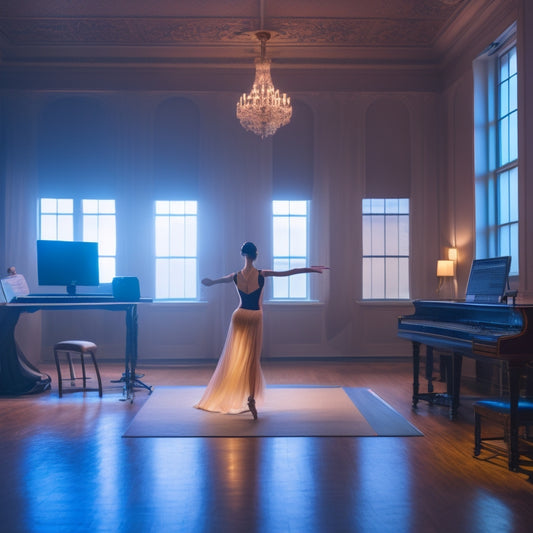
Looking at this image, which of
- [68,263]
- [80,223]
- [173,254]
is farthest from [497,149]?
[80,223]

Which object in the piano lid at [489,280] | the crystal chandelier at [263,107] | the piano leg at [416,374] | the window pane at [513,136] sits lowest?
the piano leg at [416,374]

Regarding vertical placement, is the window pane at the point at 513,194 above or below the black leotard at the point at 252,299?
above

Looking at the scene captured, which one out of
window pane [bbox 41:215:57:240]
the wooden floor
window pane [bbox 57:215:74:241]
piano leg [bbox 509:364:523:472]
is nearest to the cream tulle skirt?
the wooden floor

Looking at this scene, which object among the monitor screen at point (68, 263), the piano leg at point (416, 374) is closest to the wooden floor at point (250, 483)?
the piano leg at point (416, 374)

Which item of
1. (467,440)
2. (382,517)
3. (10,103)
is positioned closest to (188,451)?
(382,517)

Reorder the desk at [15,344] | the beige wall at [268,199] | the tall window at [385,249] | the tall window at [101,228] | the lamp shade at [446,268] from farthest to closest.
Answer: the tall window at [385,249] < the tall window at [101,228] < the beige wall at [268,199] < the lamp shade at [446,268] < the desk at [15,344]

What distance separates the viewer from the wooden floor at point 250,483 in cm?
302

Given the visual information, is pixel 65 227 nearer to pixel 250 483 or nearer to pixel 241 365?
pixel 241 365

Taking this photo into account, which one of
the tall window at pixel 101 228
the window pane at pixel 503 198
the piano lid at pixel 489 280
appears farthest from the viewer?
the tall window at pixel 101 228

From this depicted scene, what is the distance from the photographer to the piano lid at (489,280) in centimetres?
500

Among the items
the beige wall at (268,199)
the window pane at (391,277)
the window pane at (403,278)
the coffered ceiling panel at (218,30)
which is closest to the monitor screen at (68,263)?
the beige wall at (268,199)

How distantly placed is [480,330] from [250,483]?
2.27 meters

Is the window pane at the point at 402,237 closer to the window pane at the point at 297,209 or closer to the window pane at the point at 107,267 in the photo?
the window pane at the point at 297,209

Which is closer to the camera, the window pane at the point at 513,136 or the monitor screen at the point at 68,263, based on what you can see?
the monitor screen at the point at 68,263
